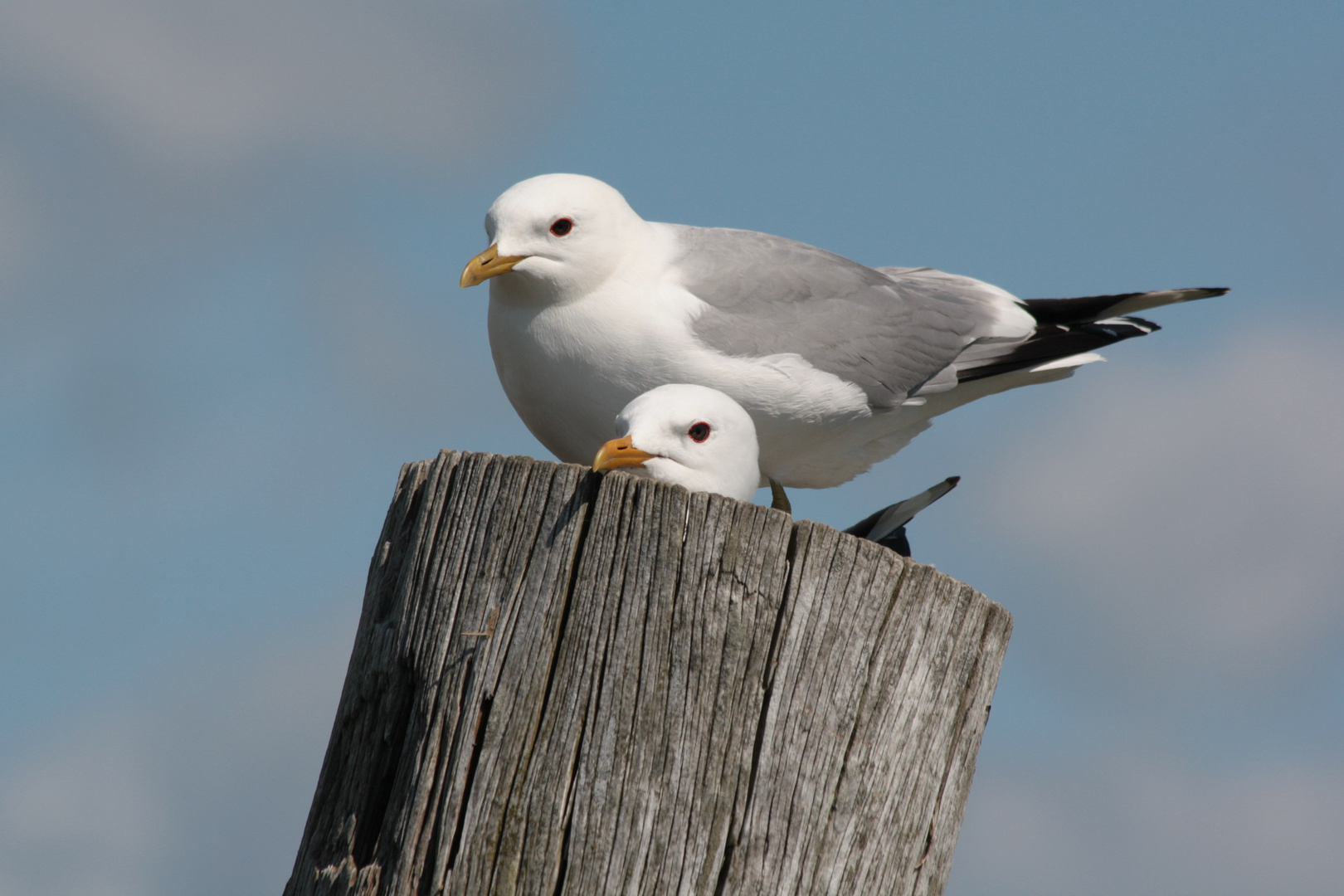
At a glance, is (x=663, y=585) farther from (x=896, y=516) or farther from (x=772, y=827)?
(x=896, y=516)

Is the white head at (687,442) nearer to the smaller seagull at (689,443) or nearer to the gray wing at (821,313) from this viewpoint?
the smaller seagull at (689,443)

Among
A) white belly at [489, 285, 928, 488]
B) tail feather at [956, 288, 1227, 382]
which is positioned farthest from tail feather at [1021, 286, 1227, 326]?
white belly at [489, 285, 928, 488]

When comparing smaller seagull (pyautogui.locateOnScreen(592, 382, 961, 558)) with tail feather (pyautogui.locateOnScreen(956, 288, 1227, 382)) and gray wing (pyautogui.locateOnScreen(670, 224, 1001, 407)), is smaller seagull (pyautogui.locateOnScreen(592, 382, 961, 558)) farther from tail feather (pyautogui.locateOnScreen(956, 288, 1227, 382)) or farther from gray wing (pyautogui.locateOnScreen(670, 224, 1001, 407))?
tail feather (pyautogui.locateOnScreen(956, 288, 1227, 382))

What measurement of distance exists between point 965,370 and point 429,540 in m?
4.45

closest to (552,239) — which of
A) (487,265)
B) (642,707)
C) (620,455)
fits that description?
(487,265)

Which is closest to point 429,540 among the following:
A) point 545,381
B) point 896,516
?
point 545,381

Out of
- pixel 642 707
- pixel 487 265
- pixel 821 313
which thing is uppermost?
pixel 821 313

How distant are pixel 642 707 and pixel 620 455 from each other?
160 centimetres

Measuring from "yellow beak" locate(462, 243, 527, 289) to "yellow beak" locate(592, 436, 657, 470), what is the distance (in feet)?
4.04

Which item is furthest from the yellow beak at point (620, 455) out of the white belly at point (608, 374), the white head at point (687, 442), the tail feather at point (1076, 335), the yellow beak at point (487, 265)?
the tail feather at point (1076, 335)

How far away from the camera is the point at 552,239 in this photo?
6047mm

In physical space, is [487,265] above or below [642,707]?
above

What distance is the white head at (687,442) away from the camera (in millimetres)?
4891

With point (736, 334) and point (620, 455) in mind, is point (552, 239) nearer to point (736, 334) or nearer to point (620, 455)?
point (736, 334)
